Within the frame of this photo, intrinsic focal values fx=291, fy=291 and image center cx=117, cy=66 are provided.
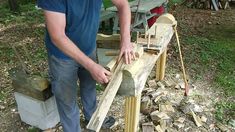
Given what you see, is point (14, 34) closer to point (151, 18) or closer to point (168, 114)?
point (151, 18)

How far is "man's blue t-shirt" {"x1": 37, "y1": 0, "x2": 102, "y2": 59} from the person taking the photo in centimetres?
234

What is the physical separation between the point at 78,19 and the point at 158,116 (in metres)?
1.77

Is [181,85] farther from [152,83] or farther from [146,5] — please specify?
[146,5]

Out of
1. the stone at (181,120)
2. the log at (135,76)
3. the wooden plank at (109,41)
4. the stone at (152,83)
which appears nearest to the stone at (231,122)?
the stone at (181,120)

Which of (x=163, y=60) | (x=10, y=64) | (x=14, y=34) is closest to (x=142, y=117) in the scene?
(x=163, y=60)

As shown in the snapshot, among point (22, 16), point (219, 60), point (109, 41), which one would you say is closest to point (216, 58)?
point (219, 60)

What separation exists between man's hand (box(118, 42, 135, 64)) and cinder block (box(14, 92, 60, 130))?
123cm

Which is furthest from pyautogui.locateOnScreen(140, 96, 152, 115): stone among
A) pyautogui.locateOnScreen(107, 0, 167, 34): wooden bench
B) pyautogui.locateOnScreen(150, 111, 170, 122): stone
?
pyautogui.locateOnScreen(107, 0, 167, 34): wooden bench

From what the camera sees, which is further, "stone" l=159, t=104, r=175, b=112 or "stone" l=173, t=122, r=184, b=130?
"stone" l=159, t=104, r=175, b=112

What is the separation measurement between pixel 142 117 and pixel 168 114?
36 cm

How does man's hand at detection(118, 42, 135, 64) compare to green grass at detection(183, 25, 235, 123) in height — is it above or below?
above

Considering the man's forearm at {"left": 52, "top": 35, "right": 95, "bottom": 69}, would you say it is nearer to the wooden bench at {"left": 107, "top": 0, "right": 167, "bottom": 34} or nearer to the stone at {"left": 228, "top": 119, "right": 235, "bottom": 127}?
the stone at {"left": 228, "top": 119, "right": 235, "bottom": 127}

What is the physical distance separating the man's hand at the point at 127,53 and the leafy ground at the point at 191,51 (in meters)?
1.77

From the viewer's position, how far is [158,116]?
12.1 ft
